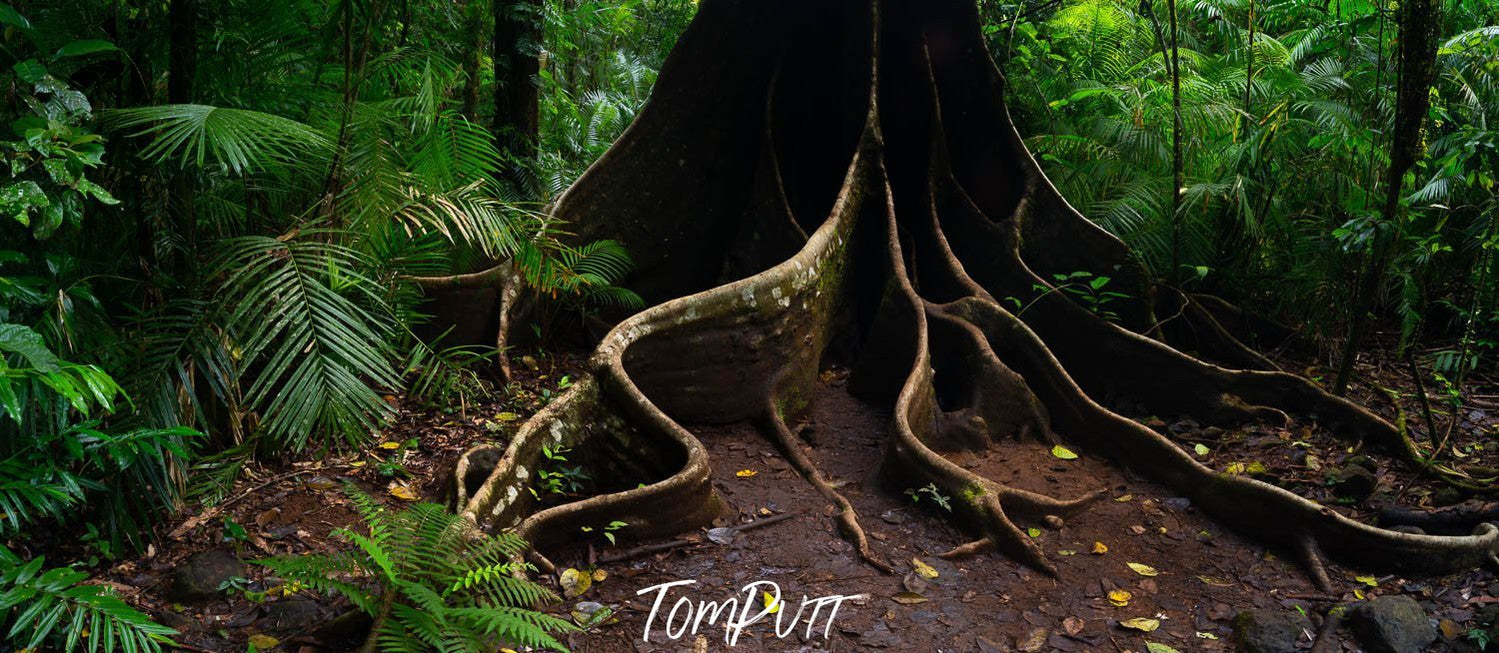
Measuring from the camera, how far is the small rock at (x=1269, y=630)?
3564mm

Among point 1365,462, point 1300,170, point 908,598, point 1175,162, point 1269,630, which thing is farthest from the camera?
point 1300,170

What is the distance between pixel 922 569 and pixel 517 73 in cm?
488

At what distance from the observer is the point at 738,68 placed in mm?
7105

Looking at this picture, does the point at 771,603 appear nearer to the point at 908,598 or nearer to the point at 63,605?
the point at 908,598

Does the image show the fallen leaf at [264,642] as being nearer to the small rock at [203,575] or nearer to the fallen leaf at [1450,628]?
the small rock at [203,575]

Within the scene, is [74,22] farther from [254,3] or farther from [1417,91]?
[1417,91]

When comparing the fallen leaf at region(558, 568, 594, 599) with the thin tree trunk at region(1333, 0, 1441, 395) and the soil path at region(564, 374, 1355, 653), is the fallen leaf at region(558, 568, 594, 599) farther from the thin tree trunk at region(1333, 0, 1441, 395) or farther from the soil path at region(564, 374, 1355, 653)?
the thin tree trunk at region(1333, 0, 1441, 395)

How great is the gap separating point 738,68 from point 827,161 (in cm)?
95

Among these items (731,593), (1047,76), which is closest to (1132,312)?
(1047,76)

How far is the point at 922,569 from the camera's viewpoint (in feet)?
13.7

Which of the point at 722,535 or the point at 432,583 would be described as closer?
the point at 432,583

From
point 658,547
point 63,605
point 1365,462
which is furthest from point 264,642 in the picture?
point 1365,462

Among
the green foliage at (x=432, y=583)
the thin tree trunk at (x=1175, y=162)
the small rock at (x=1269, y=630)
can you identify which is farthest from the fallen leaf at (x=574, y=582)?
the thin tree trunk at (x=1175, y=162)

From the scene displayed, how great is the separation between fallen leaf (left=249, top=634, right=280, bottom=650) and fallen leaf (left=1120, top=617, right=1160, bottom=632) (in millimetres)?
3123
